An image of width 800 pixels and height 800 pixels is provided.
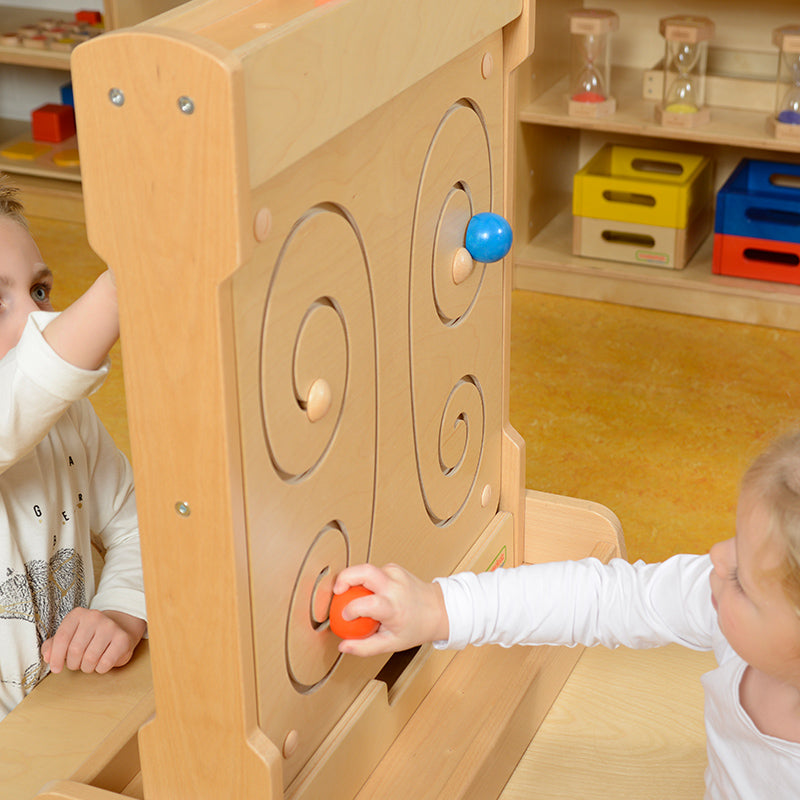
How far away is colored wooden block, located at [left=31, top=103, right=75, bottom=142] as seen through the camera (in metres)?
2.79

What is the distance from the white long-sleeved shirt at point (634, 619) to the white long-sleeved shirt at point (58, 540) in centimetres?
29

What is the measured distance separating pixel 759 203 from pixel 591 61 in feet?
1.39

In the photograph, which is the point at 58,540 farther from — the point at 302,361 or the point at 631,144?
the point at 631,144

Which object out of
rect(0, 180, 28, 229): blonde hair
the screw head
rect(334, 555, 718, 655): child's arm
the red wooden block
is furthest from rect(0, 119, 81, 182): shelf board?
the screw head

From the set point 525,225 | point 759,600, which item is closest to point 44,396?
point 759,600

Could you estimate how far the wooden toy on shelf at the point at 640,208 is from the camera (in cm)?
224

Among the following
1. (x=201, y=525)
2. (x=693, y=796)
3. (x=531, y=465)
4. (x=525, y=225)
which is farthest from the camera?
(x=525, y=225)

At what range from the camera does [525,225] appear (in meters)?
2.40

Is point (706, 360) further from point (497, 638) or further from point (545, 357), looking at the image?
point (497, 638)

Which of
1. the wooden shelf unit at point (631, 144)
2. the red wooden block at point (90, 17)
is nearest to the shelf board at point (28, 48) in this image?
the red wooden block at point (90, 17)

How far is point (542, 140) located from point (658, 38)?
326 millimetres

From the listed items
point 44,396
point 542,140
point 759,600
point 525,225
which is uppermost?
point 44,396

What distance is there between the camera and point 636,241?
92.6 inches

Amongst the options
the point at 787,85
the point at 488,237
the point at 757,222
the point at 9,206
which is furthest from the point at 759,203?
the point at 9,206
